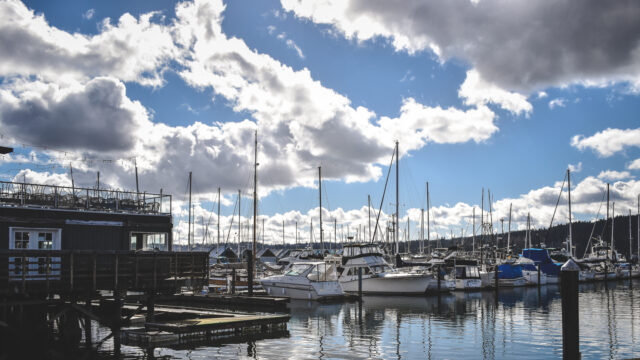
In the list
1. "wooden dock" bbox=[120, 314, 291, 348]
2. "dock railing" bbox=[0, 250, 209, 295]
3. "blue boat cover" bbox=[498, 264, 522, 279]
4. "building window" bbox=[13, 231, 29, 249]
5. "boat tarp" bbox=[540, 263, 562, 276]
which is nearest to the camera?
"dock railing" bbox=[0, 250, 209, 295]

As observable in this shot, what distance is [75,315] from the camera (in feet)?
81.7

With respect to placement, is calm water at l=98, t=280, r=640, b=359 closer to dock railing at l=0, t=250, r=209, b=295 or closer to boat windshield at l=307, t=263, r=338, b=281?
dock railing at l=0, t=250, r=209, b=295

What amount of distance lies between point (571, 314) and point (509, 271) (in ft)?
191

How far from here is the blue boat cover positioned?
2783 inches

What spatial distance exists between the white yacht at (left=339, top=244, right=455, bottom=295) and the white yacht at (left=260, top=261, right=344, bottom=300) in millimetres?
4462

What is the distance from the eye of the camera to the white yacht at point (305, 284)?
48.3 m

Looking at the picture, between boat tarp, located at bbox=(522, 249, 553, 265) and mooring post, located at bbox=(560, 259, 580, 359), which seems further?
boat tarp, located at bbox=(522, 249, 553, 265)

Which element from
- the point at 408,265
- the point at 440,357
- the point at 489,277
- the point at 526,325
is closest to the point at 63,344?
the point at 440,357

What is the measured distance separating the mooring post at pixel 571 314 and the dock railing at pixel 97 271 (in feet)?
52.8

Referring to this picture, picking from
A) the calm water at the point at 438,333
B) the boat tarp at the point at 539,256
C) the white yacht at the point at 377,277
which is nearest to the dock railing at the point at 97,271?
the calm water at the point at 438,333

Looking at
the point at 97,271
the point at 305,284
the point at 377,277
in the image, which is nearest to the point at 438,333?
the point at 97,271

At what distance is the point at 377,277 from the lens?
55031 millimetres

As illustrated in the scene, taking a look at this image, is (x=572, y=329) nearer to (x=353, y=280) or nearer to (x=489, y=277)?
(x=353, y=280)

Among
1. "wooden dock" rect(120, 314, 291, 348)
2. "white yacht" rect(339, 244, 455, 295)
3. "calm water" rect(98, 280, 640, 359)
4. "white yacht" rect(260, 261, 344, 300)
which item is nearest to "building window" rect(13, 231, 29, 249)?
"wooden dock" rect(120, 314, 291, 348)
